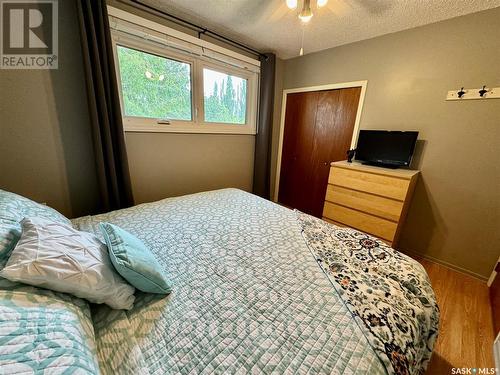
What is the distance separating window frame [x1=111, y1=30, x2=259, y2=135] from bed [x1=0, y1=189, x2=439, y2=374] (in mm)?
1216

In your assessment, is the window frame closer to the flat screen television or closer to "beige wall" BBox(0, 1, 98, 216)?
"beige wall" BBox(0, 1, 98, 216)

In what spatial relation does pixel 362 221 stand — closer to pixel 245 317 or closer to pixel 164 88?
pixel 245 317

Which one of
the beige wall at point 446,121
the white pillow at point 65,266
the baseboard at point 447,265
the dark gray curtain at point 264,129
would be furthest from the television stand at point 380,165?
the white pillow at point 65,266

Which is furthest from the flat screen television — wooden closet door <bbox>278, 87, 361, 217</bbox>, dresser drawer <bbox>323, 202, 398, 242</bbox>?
dresser drawer <bbox>323, 202, 398, 242</bbox>

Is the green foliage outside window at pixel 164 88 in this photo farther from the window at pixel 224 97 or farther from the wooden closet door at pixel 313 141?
the wooden closet door at pixel 313 141

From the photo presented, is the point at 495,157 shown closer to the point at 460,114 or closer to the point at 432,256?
the point at 460,114

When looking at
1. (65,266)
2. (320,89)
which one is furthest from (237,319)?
(320,89)

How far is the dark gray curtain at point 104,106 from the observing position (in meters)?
1.49

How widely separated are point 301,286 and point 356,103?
2.37 meters

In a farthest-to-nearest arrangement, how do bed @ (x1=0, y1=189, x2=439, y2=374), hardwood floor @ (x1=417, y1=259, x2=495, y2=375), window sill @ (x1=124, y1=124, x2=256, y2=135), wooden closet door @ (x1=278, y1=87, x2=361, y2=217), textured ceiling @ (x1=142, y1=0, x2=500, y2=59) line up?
wooden closet door @ (x1=278, y1=87, x2=361, y2=217) < window sill @ (x1=124, y1=124, x2=256, y2=135) < textured ceiling @ (x1=142, y1=0, x2=500, y2=59) < hardwood floor @ (x1=417, y1=259, x2=495, y2=375) < bed @ (x1=0, y1=189, x2=439, y2=374)

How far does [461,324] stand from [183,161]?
2.74 meters

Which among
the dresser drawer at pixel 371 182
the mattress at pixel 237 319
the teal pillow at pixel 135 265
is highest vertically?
the dresser drawer at pixel 371 182

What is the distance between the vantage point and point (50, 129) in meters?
1.53

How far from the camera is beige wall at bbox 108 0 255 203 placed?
2004mm
